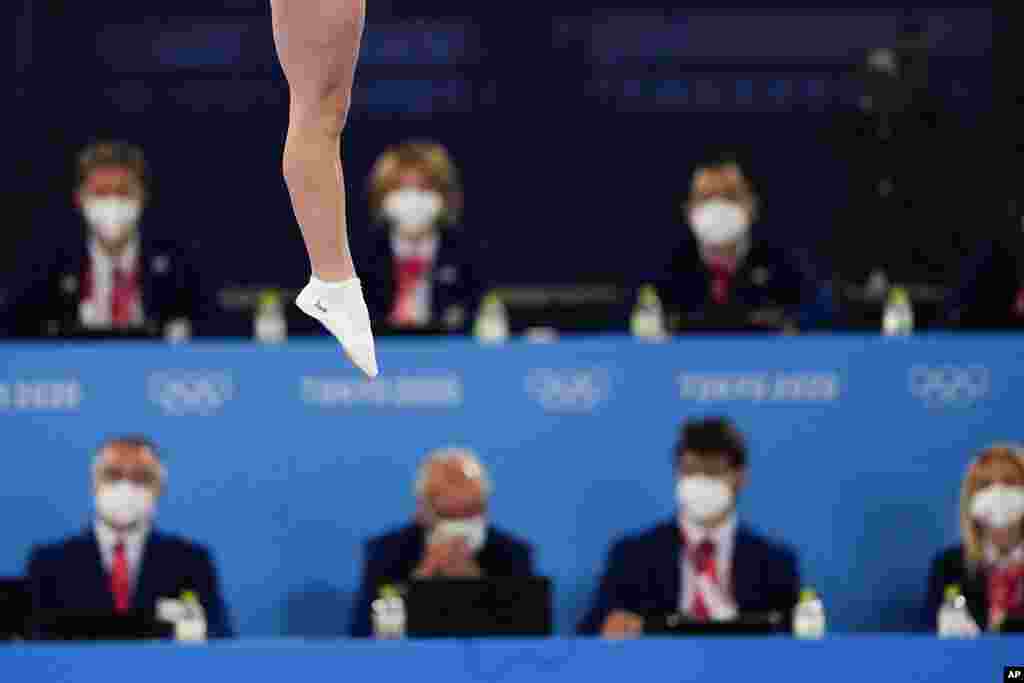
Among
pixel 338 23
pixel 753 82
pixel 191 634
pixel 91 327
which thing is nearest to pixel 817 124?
pixel 753 82

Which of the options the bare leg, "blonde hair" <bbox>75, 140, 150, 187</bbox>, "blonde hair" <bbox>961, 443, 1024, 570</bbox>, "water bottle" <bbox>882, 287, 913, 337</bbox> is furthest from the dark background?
the bare leg

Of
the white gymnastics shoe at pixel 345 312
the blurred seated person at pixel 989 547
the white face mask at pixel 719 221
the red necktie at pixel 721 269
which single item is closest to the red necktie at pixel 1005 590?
the blurred seated person at pixel 989 547

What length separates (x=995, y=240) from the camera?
29.8 feet

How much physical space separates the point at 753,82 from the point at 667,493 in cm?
341

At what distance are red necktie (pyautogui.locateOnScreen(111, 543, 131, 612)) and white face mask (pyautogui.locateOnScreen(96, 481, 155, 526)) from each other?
9 cm

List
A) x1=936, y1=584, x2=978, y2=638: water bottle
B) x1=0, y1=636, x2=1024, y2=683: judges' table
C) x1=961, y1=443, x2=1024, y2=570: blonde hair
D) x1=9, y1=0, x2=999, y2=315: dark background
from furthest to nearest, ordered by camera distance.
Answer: x1=9, y1=0, x2=999, y2=315: dark background, x1=961, y1=443, x2=1024, y2=570: blonde hair, x1=936, y1=584, x2=978, y2=638: water bottle, x1=0, y1=636, x2=1024, y2=683: judges' table

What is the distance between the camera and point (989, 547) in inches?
308

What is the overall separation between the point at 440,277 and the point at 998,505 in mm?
2551

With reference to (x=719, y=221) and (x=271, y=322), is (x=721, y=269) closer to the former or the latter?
(x=719, y=221)

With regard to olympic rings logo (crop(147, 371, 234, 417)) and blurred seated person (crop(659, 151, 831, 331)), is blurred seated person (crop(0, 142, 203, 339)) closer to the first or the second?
olympic rings logo (crop(147, 371, 234, 417))

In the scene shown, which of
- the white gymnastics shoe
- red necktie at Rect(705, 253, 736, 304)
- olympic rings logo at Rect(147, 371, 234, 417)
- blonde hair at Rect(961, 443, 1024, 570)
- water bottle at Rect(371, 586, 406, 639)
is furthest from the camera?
red necktie at Rect(705, 253, 736, 304)

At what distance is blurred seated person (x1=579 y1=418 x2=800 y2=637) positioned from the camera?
7785 mm

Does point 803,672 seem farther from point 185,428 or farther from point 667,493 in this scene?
point 185,428

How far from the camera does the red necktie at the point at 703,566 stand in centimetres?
782
